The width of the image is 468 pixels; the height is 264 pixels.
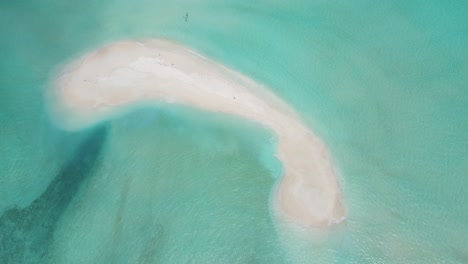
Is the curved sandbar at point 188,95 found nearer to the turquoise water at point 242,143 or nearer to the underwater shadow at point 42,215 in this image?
the turquoise water at point 242,143

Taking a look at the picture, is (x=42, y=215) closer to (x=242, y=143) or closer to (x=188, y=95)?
(x=188, y=95)

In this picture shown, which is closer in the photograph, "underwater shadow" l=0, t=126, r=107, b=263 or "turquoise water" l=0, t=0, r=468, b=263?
"underwater shadow" l=0, t=126, r=107, b=263

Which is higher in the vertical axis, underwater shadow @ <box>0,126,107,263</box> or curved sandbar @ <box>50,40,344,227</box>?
curved sandbar @ <box>50,40,344,227</box>

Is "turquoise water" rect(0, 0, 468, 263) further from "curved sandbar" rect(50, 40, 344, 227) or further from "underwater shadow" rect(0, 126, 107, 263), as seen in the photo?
"curved sandbar" rect(50, 40, 344, 227)

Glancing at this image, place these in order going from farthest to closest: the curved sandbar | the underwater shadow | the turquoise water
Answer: the curved sandbar < the turquoise water < the underwater shadow

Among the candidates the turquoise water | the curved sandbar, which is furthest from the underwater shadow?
the curved sandbar

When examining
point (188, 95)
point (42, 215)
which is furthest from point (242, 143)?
point (42, 215)

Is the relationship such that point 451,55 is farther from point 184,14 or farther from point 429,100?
point 184,14
